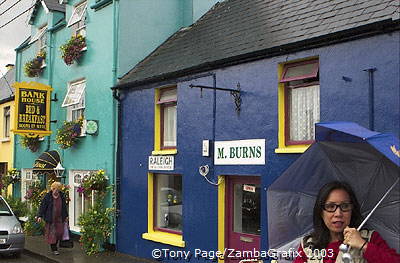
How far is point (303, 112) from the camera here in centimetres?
878

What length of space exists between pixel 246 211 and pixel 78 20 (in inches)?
344

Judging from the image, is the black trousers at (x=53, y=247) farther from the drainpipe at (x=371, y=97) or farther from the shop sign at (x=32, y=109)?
the drainpipe at (x=371, y=97)

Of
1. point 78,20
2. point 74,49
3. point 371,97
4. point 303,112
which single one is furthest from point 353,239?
point 78,20

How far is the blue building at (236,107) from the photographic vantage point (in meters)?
7.77

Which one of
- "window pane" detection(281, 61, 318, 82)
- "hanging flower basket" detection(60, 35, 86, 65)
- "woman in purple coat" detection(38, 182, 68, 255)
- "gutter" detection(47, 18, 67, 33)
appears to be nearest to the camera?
"window pane" detection(281, 61, 318, 82)

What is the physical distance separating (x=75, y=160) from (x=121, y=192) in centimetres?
275

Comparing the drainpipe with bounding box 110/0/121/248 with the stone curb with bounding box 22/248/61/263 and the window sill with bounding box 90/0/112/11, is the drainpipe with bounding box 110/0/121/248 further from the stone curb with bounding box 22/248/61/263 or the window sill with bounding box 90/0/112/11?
the stone curb with bounding box 22/248/61/263

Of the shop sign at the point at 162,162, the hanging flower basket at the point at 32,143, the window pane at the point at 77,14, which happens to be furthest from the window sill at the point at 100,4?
the hanging flower basket at the point at 32,143

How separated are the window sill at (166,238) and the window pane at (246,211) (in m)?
1.54

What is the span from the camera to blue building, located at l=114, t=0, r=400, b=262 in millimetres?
7766

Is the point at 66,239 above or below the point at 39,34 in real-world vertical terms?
below

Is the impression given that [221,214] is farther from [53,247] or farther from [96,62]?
[96,62]

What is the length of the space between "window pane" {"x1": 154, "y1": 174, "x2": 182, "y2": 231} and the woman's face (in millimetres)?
7558

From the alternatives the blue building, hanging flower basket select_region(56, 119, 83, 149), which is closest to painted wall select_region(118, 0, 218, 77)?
the blue building
